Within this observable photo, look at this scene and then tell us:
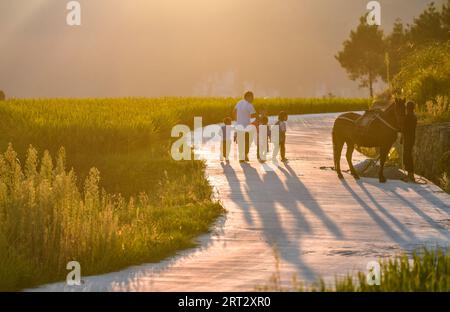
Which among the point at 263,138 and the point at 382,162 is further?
the point at 263,138

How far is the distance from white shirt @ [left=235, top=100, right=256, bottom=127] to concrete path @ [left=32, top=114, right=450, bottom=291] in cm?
152

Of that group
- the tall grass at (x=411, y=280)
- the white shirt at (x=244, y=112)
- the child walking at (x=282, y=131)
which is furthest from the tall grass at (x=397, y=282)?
the child walking at (x=282, y=131)

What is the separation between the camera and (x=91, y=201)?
→ 1190 cm

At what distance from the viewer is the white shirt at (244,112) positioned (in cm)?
2306

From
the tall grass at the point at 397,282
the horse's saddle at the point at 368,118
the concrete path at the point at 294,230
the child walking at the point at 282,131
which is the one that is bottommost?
the concrete path at the point at 294,230

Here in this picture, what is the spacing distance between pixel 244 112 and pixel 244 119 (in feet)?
0.75

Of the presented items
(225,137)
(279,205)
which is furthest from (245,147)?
(279,205)

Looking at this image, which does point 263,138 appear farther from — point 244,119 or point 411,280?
point 411,280

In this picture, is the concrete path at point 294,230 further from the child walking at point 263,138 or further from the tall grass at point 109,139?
the tall grass at point 109,139

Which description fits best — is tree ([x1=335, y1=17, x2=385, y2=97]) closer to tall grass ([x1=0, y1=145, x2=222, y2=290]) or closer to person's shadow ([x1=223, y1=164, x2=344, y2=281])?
person's shadow ([x1=223, y1=164, x2=344, y2=281])

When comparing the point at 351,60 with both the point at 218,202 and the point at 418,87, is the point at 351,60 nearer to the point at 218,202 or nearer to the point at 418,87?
the point at 418,87

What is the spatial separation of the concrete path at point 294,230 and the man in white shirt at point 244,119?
1430 millimetres

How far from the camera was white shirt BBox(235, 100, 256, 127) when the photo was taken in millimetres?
23062
